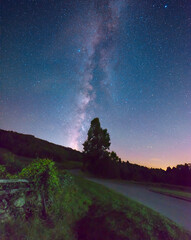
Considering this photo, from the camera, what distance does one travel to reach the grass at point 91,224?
5262mm

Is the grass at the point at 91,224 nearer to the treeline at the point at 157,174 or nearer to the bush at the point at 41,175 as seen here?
the bush at the point at 41,175

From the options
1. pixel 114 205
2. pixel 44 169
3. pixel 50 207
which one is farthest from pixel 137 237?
pixel 44 169

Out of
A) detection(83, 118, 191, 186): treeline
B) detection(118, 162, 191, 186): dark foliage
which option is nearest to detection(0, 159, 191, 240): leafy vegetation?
detection(118, 162, 191, 186): dark foliage

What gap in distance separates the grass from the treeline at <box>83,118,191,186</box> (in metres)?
15.0

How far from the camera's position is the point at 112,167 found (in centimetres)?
2427

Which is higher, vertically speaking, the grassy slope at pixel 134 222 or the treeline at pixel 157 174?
the treeline at pixel 157 174

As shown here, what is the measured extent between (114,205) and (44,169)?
4.93 meters

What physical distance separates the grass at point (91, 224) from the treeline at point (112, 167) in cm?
1502

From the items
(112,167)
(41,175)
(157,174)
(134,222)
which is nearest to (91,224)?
(134,222)

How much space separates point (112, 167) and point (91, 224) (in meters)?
17.4

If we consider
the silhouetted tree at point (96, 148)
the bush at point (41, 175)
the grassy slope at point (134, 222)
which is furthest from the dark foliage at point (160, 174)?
the bush at point (41, 175)

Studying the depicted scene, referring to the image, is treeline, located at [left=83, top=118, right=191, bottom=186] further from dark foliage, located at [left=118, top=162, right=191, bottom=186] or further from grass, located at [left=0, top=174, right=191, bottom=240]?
grass, located at [left=0, top=174, right=191, bottom=240]

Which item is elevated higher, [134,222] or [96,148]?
[96,148]

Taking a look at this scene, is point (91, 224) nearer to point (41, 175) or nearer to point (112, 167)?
point (41, 175)
